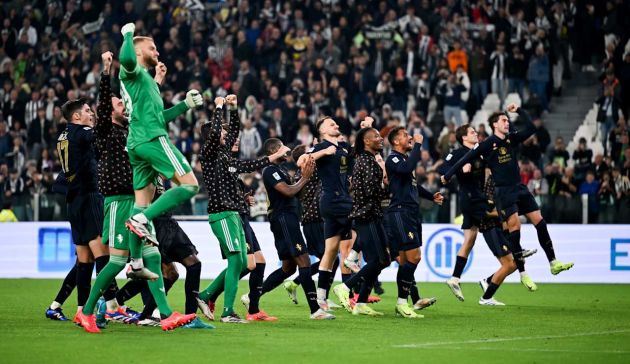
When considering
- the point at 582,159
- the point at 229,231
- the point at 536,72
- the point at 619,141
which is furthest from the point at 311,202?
the point at 536,72

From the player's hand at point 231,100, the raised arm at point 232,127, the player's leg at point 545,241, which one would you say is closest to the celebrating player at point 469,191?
the player's leg at point 545,241

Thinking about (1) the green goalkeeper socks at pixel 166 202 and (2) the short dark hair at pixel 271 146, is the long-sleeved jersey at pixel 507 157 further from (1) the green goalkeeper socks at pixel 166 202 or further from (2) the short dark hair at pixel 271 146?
(1) the green goalkeeper socks at pixel 166 202

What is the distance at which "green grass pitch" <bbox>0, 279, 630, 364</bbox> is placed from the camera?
973cm

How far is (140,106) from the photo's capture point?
36.6ft

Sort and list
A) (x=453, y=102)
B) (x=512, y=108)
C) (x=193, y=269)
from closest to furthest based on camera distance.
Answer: (x=193, y=269) → (x=512, y=108) → (x=453, y=102)

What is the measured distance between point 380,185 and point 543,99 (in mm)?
15137

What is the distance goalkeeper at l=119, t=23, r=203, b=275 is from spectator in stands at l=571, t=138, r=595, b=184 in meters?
15.4

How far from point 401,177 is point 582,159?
12.0 m

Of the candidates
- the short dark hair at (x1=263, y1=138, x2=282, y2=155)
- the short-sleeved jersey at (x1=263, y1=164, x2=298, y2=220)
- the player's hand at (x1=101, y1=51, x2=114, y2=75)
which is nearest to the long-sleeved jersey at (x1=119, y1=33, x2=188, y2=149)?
the player's hand at (x1=101, y1=51, x2=114, y2=75)

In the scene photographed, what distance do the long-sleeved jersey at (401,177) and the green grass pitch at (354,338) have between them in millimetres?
1496

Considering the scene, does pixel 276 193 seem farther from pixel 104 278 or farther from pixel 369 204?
pixel 104 278

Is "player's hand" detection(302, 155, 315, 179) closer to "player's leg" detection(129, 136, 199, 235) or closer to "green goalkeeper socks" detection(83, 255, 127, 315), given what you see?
"player's leg" detection(129, 136, 199, 235)

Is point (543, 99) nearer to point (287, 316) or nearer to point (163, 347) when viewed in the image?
point (287, 316)

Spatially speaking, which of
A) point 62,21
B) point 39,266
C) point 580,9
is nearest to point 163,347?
point 39,266
